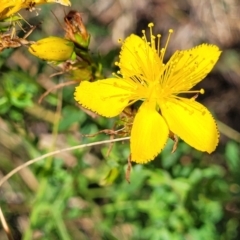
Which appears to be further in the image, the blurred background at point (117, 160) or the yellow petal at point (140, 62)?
the blurred background at point (117, 160)

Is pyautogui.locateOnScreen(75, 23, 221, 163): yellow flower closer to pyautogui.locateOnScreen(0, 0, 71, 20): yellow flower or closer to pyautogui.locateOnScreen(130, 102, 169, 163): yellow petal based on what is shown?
pyautogui.locateOnScreen(130, 102, 169, 163): yellow petal

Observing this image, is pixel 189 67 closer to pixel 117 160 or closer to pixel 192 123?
pixel 192 123

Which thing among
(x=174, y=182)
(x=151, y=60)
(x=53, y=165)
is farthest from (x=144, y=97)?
(x=53, y=165)

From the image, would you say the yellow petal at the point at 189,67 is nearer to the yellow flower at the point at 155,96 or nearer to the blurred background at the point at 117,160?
the yellow flower at the point at 155,96

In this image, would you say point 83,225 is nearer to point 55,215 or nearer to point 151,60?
point 55,215

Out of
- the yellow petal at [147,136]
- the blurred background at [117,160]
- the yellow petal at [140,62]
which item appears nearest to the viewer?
the yellow petal at [147,136]

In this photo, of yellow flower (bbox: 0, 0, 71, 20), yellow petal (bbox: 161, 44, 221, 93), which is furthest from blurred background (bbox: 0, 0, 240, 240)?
yellow petal (bbox: 161, 44, 221, 93)

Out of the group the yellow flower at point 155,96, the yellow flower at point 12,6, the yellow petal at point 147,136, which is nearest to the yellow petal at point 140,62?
the yellow flower at point 155,96
